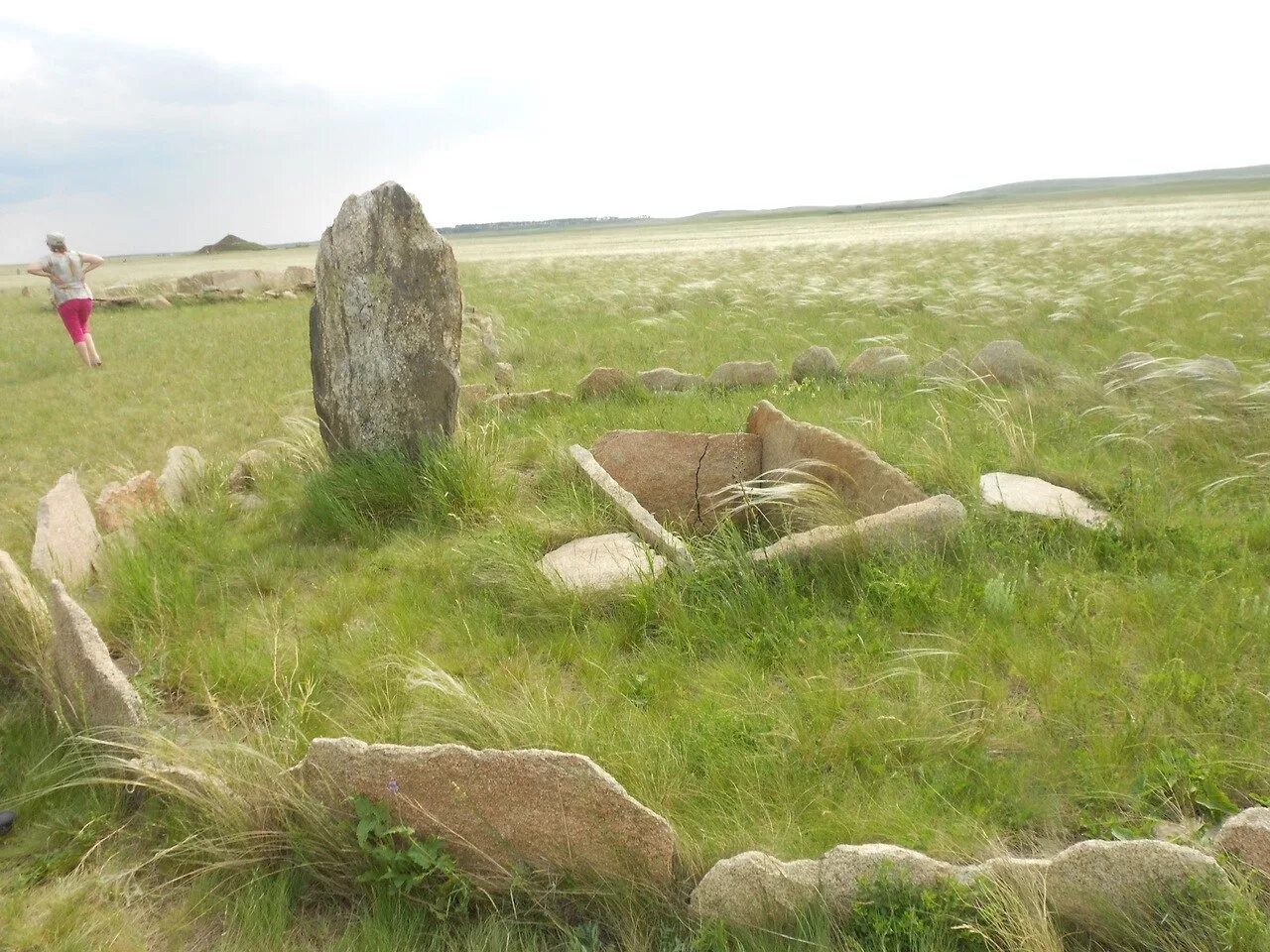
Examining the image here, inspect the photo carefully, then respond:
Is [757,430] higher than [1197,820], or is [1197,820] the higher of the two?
[757,430]

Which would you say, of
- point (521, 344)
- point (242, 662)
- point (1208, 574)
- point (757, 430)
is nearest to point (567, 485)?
point (757, 430)

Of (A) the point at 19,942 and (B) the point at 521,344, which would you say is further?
(B) the point at 521,344

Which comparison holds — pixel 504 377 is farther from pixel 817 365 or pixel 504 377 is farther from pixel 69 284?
pixel 69 284

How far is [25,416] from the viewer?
940 cm

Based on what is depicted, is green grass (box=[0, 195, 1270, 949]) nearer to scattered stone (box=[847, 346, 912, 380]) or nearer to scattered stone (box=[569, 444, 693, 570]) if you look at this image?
scattered stone (box=[569, 444, 693, 570])

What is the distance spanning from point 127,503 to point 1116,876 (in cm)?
575

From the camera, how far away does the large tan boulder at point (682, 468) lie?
5.52 m

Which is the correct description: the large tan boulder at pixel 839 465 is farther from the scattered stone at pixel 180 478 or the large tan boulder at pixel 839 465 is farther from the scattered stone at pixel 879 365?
the scattered stone at pixel 180 478

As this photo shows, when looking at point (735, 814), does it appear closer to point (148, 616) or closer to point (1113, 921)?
point (1113, 921)

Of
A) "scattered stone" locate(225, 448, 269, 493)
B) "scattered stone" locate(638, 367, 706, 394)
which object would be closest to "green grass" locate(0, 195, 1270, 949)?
"scattered stone" locate(225, 448, 269, 493)

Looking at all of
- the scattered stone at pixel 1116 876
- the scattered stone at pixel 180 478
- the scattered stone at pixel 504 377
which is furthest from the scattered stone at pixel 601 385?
the scattered stone at pixel 1116 876

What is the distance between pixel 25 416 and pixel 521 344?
597cm

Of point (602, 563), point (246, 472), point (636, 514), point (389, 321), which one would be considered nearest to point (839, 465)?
point (636, 514)

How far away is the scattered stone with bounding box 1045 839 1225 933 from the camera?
2.09 metres
